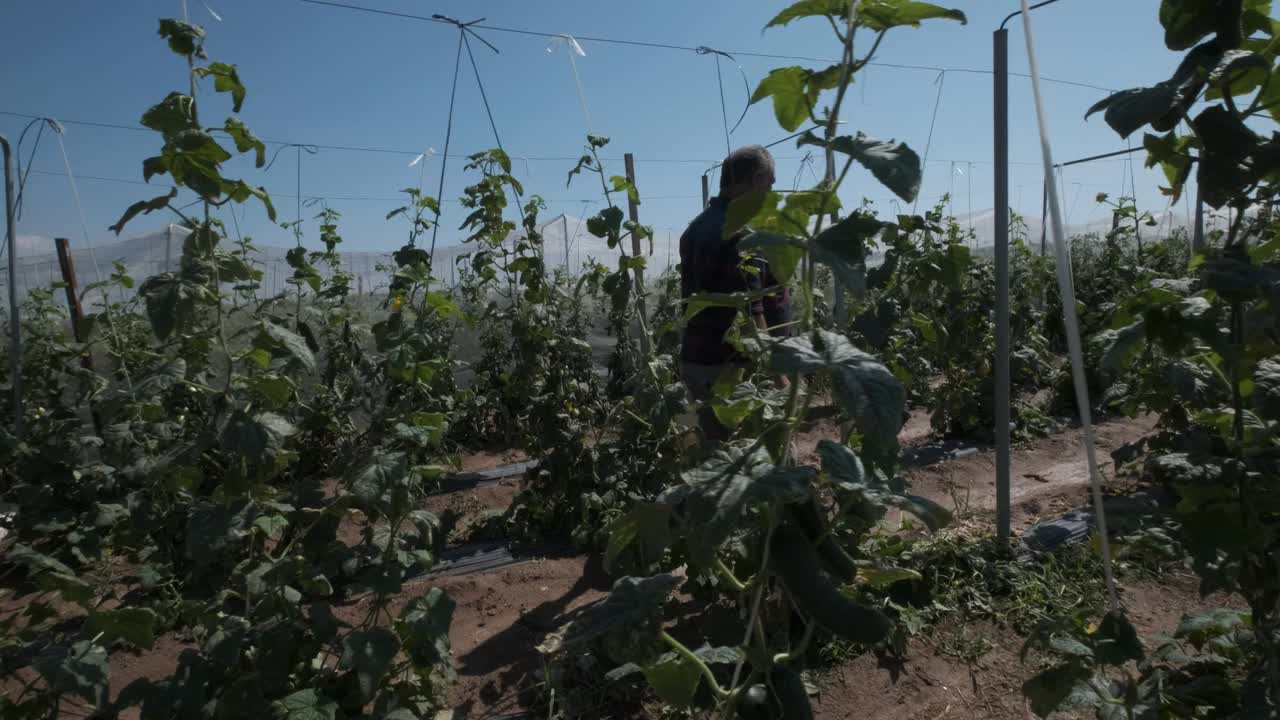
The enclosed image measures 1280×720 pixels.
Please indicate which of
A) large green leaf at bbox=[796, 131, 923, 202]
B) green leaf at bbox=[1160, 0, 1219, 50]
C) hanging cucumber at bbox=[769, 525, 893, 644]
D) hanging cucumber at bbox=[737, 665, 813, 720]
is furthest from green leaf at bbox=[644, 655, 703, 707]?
green leaf at bbox=[1160, 0, 1219, 50]

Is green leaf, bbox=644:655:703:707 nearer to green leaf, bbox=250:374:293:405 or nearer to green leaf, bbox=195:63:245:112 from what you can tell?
green leaf, bbox=250:374:293:405

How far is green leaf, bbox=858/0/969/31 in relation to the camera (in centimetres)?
115

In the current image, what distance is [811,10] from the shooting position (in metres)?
1.27

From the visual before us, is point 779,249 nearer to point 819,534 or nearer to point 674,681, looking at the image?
point 819,534

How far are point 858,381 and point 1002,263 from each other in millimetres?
1907

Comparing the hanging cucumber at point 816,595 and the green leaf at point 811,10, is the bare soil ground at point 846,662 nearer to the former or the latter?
the hanging cucumber at point 816,595

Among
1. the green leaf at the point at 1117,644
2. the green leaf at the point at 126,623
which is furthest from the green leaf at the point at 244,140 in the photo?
the green leaf at the point at 1117,644

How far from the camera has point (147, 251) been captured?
7.02m

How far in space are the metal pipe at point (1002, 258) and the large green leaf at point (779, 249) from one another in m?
1.73

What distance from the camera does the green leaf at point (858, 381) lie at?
1.00 meters

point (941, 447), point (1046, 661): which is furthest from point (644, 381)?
point (941, 447)

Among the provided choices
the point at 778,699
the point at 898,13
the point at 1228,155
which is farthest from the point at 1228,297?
the point at 778,699

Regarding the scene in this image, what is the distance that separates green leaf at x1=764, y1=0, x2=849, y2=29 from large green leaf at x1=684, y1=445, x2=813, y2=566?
0.80 meters

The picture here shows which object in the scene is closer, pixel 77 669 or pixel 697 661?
pixel 697 661
